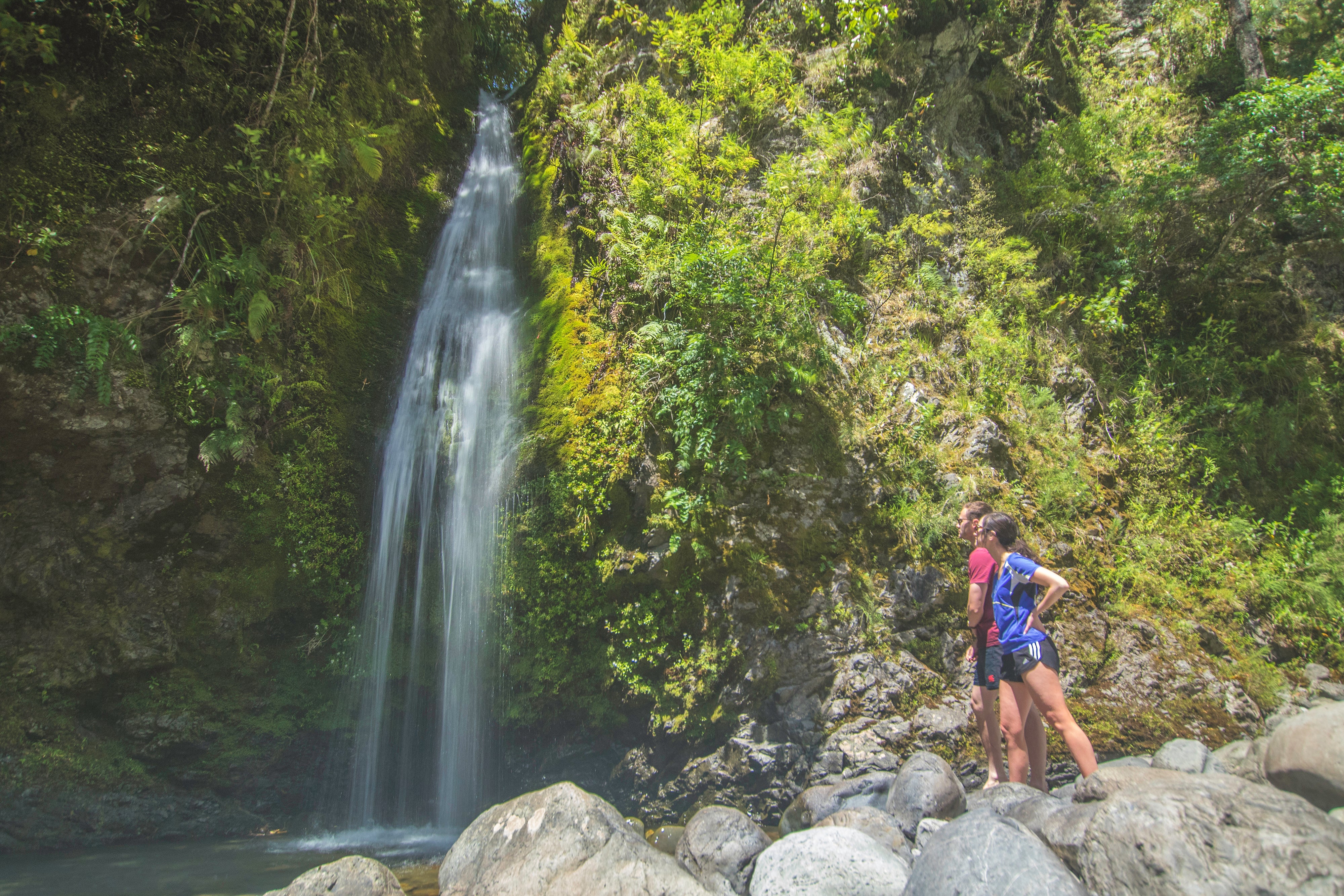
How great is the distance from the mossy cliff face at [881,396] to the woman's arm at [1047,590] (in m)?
1.42

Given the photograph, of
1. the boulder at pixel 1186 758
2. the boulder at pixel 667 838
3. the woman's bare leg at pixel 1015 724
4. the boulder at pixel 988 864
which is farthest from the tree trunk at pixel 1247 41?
the boulder at pixel 667 838

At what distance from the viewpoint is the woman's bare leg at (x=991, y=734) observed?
4152 mm

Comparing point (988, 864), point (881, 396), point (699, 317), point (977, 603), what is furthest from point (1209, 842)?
point (699, 317)

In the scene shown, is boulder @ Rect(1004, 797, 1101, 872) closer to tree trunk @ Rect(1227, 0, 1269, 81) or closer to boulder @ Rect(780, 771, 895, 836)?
boulder @ Rect(780, 771, 895, 836)

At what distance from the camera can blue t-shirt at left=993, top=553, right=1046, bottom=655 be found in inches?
153

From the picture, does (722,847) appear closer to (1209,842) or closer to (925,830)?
(925,830)

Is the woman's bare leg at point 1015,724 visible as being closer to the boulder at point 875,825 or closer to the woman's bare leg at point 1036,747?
the woman's bare leg at point 1036,747

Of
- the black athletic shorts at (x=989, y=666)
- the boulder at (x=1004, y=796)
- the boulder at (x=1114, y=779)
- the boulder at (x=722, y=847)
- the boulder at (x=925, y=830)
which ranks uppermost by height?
the black athletic shorts at (x=989, y=666)

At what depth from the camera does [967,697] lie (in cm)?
503

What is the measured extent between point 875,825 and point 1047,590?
5.89ft

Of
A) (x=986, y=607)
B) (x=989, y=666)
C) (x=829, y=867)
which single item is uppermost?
(x=986, y=607)

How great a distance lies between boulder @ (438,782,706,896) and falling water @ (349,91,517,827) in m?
2.53

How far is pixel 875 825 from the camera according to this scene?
3682 mm

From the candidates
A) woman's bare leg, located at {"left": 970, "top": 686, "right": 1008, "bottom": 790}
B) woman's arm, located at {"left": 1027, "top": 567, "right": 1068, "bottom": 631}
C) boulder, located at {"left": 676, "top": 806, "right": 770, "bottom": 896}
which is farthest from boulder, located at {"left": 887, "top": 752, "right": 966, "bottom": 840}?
woman's arm, located at {"left": 1027, "top": 567, "right": 1068, "bottom": 631}
